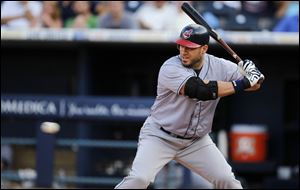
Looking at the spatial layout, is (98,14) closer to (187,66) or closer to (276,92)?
(276,92)

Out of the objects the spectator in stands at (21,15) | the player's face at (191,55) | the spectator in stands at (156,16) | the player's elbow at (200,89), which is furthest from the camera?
the spectator in stands at (21,15)

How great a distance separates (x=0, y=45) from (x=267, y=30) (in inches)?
141

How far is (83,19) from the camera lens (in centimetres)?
930

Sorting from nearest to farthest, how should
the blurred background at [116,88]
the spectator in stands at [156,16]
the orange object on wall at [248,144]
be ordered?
1. the blurred background at [116,88]
2. the spectator in stands at [156,16]
3. the orange object on wall at [248,144]

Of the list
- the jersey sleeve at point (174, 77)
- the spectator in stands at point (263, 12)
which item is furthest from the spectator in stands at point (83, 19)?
the jersey sleeve at point (174, 77)

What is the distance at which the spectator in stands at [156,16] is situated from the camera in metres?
9.11

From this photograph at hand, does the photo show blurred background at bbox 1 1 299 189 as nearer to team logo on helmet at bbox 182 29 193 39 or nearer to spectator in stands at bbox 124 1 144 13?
spectator in stands at bbox 124 1 144 13

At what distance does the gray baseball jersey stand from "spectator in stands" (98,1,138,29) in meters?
3.77

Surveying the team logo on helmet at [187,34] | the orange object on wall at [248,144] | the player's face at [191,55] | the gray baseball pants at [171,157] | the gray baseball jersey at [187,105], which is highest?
the team logo on helmet at [187,34]

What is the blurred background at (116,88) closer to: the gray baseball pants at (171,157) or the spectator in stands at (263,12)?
the spectator in stands at (263,12)

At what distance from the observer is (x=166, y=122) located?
5.43m

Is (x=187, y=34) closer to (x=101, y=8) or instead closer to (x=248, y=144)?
(x=101, y=8)

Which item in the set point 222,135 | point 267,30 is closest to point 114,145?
point 222,135

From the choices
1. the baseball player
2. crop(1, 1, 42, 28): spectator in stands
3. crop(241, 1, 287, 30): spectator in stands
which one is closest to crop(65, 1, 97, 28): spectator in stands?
crop(1, 1, 42, 28): spectator in stands
